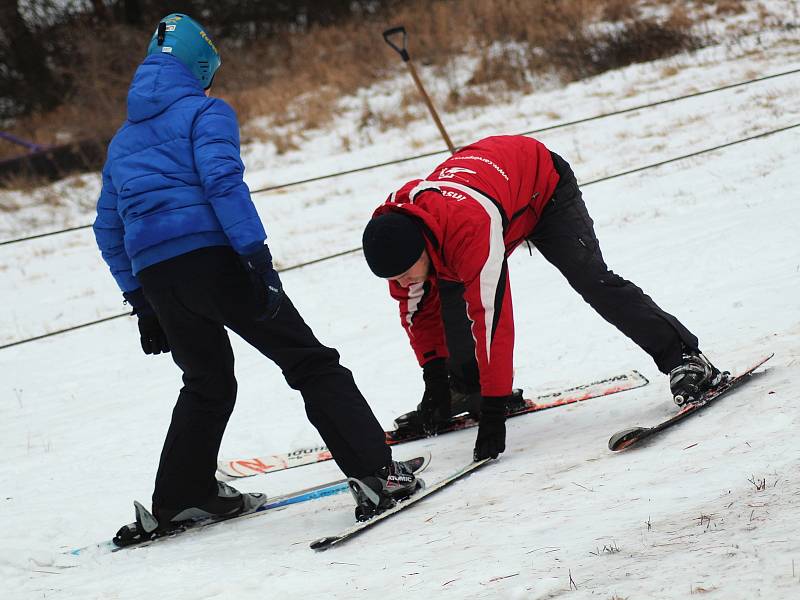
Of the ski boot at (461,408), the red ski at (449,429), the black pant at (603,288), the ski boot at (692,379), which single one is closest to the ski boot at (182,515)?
the red ski at (449,429)

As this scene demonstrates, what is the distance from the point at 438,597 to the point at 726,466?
103 centimetres

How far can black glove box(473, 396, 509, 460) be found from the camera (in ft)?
11.6

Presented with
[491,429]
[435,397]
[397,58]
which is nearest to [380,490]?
[491,429]

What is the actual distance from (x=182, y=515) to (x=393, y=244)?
139cm

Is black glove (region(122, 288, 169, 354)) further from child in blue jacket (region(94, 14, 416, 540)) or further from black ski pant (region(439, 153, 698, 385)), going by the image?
black ski pant (region(439, 153, 698, 385))

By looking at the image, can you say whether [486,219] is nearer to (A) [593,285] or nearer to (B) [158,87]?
(A) [593,285]

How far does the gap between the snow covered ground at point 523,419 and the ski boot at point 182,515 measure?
0.09 meters

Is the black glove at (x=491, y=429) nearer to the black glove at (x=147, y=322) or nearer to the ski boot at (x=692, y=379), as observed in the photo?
the ski boot at (x=692, y=379)

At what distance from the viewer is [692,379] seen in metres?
3.62

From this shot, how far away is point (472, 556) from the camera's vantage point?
2.58m

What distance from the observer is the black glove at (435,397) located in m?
4.23

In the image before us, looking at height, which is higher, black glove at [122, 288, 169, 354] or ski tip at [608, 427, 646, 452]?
black glove at [122, 288, 169, 354]

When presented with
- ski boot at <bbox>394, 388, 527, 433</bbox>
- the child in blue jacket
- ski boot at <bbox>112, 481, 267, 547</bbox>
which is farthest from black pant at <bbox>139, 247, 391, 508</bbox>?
ski boot at <bbox>394, 388, 527, 433</bbox>

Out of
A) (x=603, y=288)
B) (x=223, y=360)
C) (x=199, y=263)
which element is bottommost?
(x=603, y=288)
